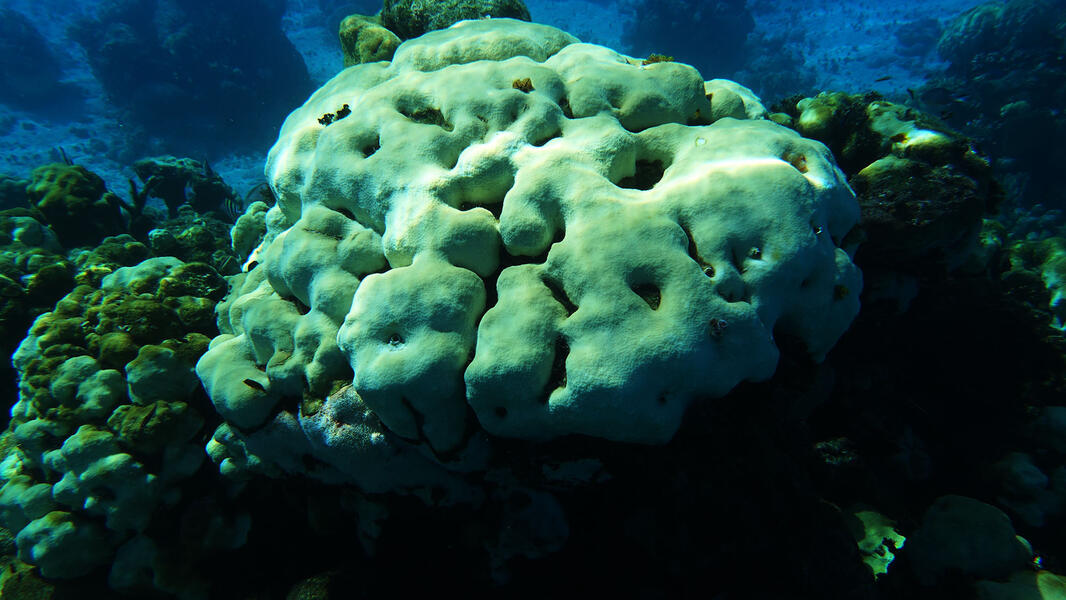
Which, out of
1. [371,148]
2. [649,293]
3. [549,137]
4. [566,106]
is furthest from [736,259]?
[371,148]

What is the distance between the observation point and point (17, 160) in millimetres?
18594

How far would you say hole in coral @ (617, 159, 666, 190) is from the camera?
3.34 meters

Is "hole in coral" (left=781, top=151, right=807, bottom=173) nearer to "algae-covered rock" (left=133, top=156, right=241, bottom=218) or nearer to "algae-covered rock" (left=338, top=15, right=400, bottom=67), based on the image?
"algae-covered rock" (left=338, top=15, right=400, bottom=67)

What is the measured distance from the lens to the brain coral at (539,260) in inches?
95.8

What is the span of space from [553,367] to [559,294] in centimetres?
45

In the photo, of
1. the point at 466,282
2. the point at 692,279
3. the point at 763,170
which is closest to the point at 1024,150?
the point at 763,170

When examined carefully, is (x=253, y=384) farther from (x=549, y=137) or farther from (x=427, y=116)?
(x=549, y=137)

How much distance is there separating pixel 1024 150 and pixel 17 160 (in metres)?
35.8

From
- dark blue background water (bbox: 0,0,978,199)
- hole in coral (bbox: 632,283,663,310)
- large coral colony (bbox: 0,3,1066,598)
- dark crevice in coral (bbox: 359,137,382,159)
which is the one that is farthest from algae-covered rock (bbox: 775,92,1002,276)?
dark blue background water (bbox: 0,0,978,199)

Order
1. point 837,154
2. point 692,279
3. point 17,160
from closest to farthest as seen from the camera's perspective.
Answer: point 692,279, point 837,154, point 17,160

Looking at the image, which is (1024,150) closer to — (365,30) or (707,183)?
(707,183)

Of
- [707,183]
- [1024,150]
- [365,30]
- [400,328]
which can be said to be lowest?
[1024,150]

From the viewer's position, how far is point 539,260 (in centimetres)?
294

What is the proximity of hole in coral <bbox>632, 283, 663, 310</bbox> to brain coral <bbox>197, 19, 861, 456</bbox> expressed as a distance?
0.01 meters
